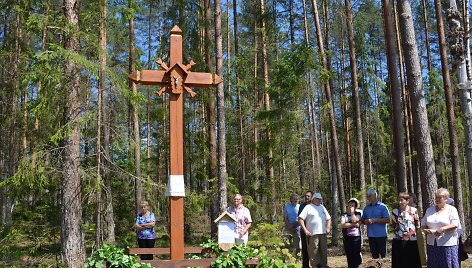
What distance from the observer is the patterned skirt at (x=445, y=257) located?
20.9ft

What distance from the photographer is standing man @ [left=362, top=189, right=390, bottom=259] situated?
342 inches

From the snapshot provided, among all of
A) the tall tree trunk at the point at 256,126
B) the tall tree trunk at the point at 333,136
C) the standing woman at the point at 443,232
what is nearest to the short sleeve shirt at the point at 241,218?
the standing woman at the point at 443,232

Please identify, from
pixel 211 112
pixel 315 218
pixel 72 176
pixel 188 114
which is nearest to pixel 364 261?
pixel 315 218

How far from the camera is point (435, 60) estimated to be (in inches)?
1192

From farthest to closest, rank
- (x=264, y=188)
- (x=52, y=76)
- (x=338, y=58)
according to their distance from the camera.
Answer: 1. (x=338, y=58)
2. (x=264, y=188)
3. (x=52, y=76)

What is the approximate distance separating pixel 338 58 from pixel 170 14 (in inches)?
628

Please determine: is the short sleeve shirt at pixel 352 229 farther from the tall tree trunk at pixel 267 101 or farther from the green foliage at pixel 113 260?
the tall tree trunk at pixel 267 101

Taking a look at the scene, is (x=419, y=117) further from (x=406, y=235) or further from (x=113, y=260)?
(x=113, y=260)

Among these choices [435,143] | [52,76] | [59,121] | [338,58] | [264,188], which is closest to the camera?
[52,76]

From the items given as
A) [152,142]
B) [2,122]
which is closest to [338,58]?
[152,142]

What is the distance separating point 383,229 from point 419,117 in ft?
6.86

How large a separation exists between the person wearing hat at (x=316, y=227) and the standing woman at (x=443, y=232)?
8.40ft

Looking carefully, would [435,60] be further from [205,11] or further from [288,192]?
[205,11]

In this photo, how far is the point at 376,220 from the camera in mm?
8711
